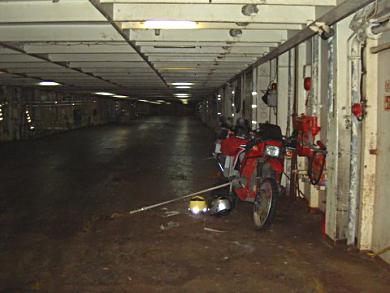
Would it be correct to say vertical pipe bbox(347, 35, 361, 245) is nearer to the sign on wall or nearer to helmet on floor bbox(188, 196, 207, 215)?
the sign on wall

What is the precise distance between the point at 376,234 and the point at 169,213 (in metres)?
2.77

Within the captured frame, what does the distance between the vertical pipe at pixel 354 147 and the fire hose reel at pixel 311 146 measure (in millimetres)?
704

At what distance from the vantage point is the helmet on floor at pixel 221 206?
5.53 m

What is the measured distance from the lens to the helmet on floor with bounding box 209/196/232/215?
553cm

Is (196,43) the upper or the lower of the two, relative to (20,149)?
upper

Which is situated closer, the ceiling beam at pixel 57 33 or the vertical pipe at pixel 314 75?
the ceiling beam at pixel 57 33

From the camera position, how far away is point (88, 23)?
201 inches

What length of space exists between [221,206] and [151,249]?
4.57ft

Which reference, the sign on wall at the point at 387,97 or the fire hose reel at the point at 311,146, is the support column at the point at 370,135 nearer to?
the sign on wall at the point at 387,97

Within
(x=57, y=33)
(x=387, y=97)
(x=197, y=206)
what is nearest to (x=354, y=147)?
(x=387, y=97)

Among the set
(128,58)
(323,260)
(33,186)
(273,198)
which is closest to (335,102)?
(273,198)

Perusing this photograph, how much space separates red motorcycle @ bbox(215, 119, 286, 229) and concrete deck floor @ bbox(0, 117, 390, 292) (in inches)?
11.4

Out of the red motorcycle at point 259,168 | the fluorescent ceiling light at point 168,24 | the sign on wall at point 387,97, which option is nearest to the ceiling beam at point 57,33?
the fluorescent ceiling light at point 168,24

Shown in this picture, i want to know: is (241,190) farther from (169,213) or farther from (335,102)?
(335,102)
